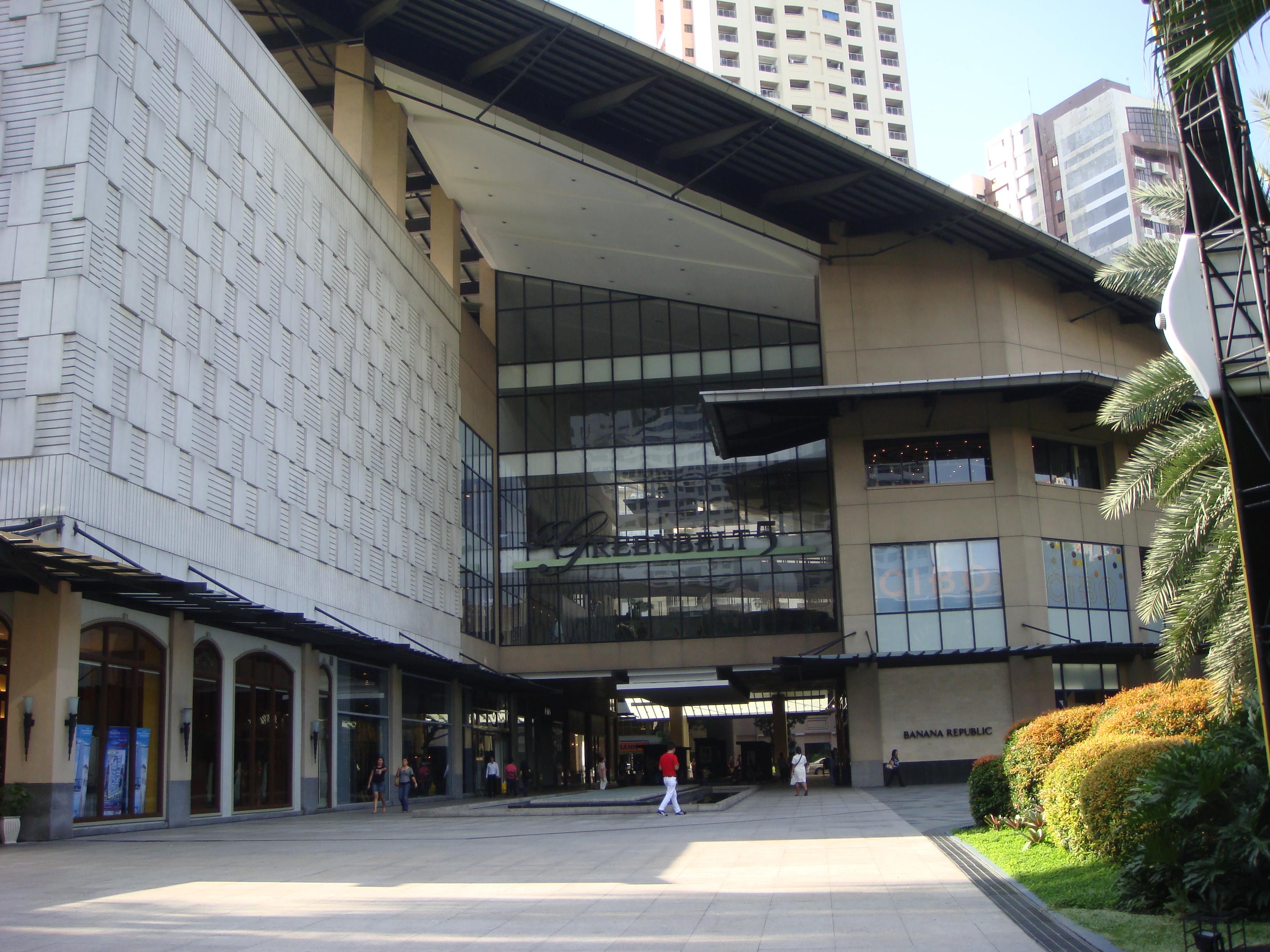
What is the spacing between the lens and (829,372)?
1540 inches

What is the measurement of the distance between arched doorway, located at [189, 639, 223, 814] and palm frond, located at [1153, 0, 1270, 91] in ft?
72.9

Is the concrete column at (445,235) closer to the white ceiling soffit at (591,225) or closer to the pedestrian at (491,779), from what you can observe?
the white ceiling soffit at (591,225)

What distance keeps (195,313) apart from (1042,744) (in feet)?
59.7

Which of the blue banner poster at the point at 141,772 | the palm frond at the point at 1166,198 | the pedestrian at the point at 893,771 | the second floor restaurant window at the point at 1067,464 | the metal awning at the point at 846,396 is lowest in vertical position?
the pedestrian at the point at 893,771

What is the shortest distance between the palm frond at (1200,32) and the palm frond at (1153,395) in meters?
7.99

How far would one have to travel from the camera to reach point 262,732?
26812 mm

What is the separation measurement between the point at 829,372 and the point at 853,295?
293 cm

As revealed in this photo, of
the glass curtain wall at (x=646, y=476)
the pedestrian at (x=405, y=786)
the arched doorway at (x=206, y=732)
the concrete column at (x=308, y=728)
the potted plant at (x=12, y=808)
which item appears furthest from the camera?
the glass curtain wall at (x=646, y=476)

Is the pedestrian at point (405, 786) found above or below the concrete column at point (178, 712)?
below

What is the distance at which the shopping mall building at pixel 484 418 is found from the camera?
20719 millimetres

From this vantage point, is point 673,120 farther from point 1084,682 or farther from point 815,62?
point 815,62

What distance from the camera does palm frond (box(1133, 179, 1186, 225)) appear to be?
46.2 ft

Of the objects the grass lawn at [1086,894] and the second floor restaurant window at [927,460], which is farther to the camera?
the second floor restaurant window at [927,460]

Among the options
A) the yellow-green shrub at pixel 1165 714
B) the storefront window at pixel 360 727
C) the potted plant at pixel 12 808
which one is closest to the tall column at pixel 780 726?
the storefront window at pixel 360 727
